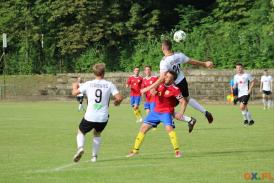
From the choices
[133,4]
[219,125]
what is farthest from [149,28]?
[219,125]

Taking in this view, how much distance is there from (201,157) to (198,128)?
9.04 metres

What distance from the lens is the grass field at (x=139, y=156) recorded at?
12.3 meters

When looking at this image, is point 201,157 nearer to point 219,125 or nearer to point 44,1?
point 219,125

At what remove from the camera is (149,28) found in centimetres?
5362

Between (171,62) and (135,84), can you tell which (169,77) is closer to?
(171,62)

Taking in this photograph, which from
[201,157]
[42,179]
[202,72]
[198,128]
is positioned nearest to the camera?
[42,179]

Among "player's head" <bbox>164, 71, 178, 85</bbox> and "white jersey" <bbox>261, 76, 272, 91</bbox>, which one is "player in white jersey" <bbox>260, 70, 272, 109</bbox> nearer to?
"white jersey" <bbox>261, 76, 272, 91</bbox>

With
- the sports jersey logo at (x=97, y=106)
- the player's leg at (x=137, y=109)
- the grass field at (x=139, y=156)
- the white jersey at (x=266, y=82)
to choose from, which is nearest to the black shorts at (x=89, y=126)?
the sports jersey logo at (x=97, y=106)

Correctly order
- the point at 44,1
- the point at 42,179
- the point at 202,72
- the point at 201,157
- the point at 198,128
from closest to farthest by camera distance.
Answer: the point at 42,179 → the point at 201,157 → the point at 198,128 → the point at 202,72 → the point at 44,1

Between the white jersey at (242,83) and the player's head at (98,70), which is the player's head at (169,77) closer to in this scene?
the player's head at (98,70)

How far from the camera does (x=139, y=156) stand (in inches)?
607

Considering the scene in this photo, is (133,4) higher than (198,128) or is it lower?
higher

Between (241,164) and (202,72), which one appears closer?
(241,164)

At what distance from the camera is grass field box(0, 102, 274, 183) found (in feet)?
40.4
